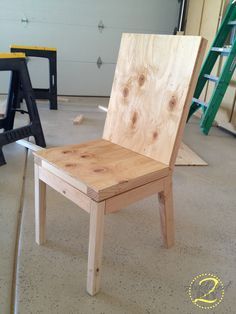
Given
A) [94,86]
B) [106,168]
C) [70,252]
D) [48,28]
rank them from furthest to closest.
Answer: [94,86] < [48,28] < [70,252] < [106,168]

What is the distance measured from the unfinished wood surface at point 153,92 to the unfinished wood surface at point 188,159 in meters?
0.94

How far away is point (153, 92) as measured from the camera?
1.13 m

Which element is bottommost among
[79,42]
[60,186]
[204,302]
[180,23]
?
[204,302]

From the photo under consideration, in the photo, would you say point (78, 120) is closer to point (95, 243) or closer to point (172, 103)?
point (172, 103)

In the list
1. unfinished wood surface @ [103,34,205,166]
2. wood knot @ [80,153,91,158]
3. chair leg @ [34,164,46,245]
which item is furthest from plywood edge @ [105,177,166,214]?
chair leg @ [34,164,46,245]

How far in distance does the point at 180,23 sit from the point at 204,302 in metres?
3.96

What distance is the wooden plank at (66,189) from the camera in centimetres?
89

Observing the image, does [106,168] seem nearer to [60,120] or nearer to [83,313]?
[83,313]

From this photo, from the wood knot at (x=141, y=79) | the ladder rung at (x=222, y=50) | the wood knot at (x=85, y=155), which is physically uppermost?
the ladder rung at (x=222, y=50)

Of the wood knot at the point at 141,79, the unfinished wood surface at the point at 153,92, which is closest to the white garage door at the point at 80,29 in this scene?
the unfinished wood surface at the point at 153,92

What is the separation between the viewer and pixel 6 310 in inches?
34.3

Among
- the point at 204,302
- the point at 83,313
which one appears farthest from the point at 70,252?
the point at 204,302

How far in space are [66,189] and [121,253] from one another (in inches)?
15.5

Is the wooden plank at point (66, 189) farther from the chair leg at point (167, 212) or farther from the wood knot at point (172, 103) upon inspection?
the wood knot at point (172, 103)
